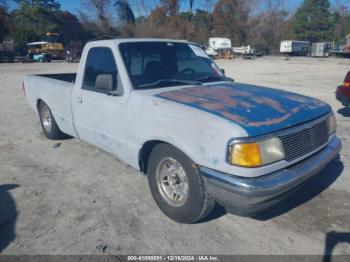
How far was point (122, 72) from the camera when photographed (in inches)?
147

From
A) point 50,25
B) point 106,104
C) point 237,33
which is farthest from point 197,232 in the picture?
point 237,33

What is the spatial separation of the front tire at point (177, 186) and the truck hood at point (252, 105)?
54 centimetres

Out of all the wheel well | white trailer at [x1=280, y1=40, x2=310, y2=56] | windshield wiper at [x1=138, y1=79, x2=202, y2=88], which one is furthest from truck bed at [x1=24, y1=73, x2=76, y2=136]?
white trailer at [x1=280, y1=40, x2=310, y2=56]

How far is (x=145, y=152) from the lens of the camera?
11.6 feet

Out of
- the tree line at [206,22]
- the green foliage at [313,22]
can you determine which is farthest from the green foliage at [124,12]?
the green foliage at [313,22]

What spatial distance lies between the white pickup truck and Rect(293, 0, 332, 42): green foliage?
71.7 meters

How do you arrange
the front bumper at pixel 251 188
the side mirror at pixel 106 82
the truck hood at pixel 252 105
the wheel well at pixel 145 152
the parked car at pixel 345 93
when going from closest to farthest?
the front bumper at pixel 251 188 → the truck hood at pixel 252 105 → the wheel well at pixel 145 152 → the side mirror at pixel 106 82 → the parked car at pixel 345 93

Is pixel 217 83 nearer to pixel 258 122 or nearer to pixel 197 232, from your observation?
pixel 258 122

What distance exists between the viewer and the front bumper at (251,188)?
2.60 meters

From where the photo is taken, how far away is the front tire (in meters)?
2.94

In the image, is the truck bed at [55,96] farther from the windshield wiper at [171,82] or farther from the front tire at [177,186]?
the front tire at [177,186]

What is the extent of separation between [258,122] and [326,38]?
74865mm

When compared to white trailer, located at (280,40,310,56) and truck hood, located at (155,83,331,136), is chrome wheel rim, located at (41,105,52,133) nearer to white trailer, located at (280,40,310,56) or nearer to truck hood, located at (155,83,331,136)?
truck hood, located at (155,83,331,136)

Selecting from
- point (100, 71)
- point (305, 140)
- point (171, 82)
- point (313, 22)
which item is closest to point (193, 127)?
point (305, 140)
